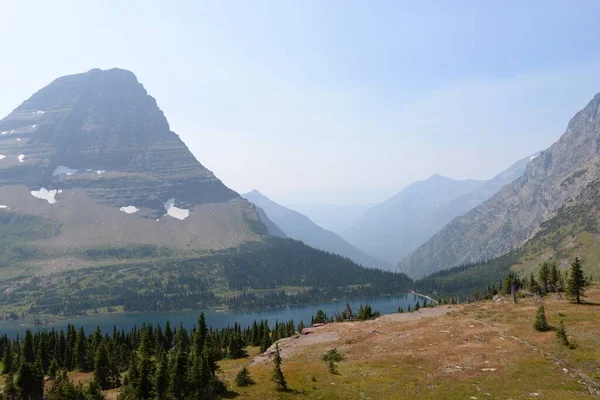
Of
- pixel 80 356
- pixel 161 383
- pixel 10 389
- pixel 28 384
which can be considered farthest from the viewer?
pixel 80 356

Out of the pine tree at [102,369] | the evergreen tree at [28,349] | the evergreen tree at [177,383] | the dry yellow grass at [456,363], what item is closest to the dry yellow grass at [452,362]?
the dry yellow grass at [456,363]

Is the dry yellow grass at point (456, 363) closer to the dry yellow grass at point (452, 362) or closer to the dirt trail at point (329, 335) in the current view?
the dry yellow grass at point (452, 362)

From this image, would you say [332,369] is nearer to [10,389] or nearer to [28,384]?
[28,384]

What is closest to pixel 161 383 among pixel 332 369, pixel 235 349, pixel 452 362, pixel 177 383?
pixel 177 383

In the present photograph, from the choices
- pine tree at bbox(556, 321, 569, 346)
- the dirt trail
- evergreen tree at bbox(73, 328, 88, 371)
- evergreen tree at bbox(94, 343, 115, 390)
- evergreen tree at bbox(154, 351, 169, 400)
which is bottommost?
evergreen tree at bbox(73, 328, 88, 371)

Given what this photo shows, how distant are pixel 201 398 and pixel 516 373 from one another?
46.0 metres

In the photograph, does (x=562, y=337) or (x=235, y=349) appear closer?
(x=562, y=337)

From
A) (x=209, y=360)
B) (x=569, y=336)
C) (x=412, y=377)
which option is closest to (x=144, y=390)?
(x=209, y=360)

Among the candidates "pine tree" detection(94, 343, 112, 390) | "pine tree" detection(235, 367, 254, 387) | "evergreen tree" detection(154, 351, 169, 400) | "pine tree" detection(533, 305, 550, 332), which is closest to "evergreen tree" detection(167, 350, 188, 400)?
"evergreen tree" detection(154, 351, 169, 400)

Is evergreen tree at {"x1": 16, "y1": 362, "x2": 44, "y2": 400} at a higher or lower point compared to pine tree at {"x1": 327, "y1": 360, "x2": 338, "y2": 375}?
lower

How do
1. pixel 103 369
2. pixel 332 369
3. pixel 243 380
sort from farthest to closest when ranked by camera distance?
pixel 103 369 < pixel 332 369 < pixel 243 380

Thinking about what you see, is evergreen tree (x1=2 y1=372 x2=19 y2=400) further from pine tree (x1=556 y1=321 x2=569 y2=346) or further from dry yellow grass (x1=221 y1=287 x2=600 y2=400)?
pine tree (x1=556 y1=321 x2=569 y2=346)

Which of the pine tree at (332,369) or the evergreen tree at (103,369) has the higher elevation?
the pine tree at (332,369)

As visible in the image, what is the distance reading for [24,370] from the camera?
74.4 meters
